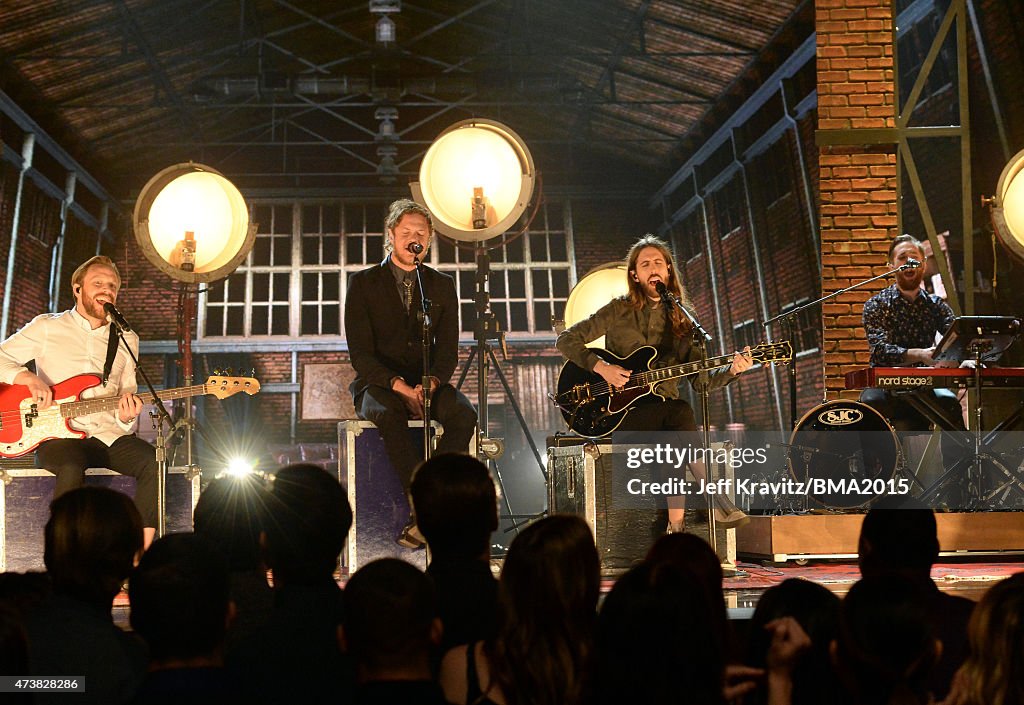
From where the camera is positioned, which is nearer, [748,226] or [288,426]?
[748,226]

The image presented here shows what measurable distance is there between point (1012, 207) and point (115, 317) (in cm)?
561

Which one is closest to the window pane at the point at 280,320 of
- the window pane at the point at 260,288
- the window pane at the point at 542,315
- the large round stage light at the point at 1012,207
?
the window pane at the point at 260,288

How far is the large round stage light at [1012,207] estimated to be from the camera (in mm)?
6855

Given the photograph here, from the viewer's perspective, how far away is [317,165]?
17797 mm

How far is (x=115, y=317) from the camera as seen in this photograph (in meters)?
5.21

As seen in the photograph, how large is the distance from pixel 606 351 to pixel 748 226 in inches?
364

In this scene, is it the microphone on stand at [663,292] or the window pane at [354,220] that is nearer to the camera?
the microphone on stand at [663,292]

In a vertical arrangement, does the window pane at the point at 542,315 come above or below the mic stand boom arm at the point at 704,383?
above

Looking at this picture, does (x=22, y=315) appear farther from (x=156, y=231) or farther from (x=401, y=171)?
(x=156, y=231)

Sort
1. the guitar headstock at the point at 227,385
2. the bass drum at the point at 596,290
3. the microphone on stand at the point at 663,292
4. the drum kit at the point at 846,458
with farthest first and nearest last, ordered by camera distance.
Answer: the bass drum at the point at 596,290
the drum kit at the point at 846,458
the guitar headstock at the point at 227,385
the microphone on stand at the point at 663,292

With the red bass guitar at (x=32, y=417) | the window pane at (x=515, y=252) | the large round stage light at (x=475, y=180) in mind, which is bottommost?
the red bass guitar at (x=32, y=417)

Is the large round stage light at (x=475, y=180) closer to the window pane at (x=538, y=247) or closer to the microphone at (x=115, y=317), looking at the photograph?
the microphone at (x=115, y=317)

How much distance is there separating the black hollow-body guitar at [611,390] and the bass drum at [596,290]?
8.94 feet

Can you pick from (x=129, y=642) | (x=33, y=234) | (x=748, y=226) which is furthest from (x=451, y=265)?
(x=129, y=642)
